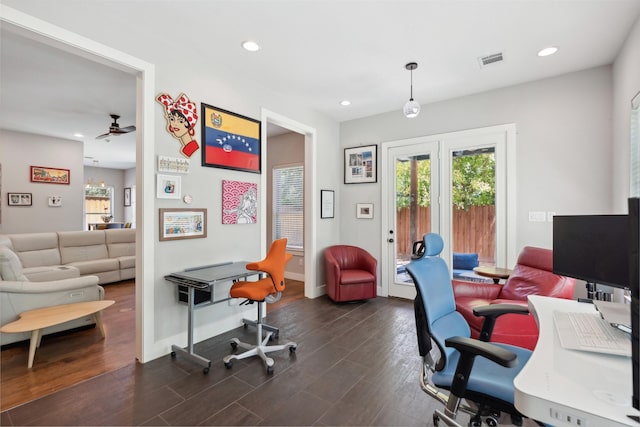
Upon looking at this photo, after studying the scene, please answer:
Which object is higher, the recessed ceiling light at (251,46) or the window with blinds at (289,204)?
the recessed ceiling light at (251,46)

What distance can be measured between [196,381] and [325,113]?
4008 mm

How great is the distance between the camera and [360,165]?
493cm

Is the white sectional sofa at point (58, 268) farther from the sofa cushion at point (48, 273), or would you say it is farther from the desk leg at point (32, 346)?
the desk leg at point (32, 346)

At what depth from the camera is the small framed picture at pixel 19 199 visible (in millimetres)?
5426

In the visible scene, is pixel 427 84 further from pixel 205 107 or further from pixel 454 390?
pixel 454 390

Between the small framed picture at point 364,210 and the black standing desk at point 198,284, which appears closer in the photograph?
the black standing desk at point 198,284

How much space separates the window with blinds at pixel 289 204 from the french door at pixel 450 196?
1709mm

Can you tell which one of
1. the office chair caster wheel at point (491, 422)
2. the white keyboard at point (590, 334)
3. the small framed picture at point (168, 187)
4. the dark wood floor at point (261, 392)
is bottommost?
the dark wood floor at point (261, 392)

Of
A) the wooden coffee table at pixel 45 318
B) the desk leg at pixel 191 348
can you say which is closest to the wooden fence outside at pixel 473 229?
the desk leg at pixel 191 348

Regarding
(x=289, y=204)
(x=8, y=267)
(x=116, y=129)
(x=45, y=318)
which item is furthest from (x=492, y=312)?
(x=116, y=129)

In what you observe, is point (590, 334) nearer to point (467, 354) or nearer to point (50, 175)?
point (467, 354)

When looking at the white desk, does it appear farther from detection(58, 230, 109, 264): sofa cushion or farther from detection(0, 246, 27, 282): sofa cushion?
detection(58, 230, 109, 264): sofa cushion

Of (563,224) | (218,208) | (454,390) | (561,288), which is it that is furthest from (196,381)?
(561,288)

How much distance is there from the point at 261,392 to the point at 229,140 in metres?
2.48
